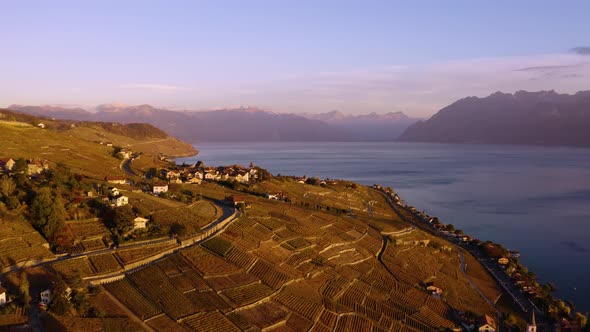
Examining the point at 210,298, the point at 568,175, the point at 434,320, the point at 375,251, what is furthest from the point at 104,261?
the point at 568,175

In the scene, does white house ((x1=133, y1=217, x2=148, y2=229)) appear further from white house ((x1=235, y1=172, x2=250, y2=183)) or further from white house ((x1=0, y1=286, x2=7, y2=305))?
white house ((x1=235, y1=172, x2=250, y2=183))

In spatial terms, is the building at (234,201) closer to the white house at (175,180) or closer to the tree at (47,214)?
the white house at (175,180)

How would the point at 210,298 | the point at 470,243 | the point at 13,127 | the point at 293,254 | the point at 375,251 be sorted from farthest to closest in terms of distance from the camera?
the point at 13,127 → the point at 470,243 → the point at 375,251 → the point at 293,254 → the point at 210,298

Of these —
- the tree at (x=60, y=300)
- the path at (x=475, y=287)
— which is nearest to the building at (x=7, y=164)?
the tree at (x=60, y=300)

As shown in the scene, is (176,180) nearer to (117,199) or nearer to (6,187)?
(117,199)

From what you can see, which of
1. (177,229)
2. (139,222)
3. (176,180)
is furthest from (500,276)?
(176,180)

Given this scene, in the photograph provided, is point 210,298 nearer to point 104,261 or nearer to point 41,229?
point 104,261
